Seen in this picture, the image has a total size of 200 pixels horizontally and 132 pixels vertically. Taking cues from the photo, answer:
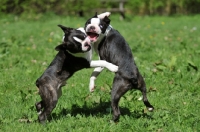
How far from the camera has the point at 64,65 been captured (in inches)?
180

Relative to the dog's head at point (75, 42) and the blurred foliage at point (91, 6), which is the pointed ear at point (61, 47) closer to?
the dog's head at point (75, 42)

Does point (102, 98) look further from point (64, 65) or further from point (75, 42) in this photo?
point (75, 42)

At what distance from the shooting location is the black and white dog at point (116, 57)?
14.2ft

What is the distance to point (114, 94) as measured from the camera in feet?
14.2

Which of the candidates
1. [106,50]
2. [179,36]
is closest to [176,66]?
[106,50]

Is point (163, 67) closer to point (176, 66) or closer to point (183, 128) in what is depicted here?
point (176, 66)

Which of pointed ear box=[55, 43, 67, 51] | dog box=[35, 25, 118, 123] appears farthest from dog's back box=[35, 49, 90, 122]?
pointed ear box=[55, 43, 67, 51]

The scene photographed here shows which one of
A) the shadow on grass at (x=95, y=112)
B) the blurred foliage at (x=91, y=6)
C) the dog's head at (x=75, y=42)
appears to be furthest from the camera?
the blurred foliage at (x=91, y=6)

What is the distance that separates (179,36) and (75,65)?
785 cm

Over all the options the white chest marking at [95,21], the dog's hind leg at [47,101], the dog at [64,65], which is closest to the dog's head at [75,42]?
the dog at [64,65]

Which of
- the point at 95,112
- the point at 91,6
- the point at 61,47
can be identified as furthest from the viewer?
the point at 91,6

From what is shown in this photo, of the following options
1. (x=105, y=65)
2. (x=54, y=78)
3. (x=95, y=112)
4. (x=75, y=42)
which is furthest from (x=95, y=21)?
(x=95, y=112)

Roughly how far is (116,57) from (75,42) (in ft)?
1.89

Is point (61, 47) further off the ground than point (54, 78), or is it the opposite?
point (61, 47)
